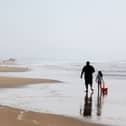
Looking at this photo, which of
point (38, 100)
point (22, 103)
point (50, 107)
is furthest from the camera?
point (38, 100)

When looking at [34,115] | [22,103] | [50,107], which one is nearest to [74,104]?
[50,107]

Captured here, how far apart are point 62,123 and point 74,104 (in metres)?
4.48

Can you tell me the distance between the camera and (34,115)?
10625mm

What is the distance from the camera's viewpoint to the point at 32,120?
31.8ft

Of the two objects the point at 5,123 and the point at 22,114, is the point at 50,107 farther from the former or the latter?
the point at 5,123

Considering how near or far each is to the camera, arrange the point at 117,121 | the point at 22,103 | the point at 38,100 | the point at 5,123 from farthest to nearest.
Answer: the point at 38,100
the point at 22,103
the point at 117,121
the point at 5,123

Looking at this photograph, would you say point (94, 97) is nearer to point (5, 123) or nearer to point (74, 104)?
point (74, 104)

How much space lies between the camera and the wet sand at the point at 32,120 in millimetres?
Answer: 9147

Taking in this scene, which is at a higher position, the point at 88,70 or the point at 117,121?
the point at 88,70

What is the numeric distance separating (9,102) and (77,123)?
17.2 feet

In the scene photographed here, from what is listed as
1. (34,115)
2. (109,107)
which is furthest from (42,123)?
(109,107)

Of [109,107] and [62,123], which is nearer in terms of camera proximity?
[62,123]

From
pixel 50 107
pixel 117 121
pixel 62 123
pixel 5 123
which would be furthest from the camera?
pixel 50 107

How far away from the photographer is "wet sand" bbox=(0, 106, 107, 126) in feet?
30.0
